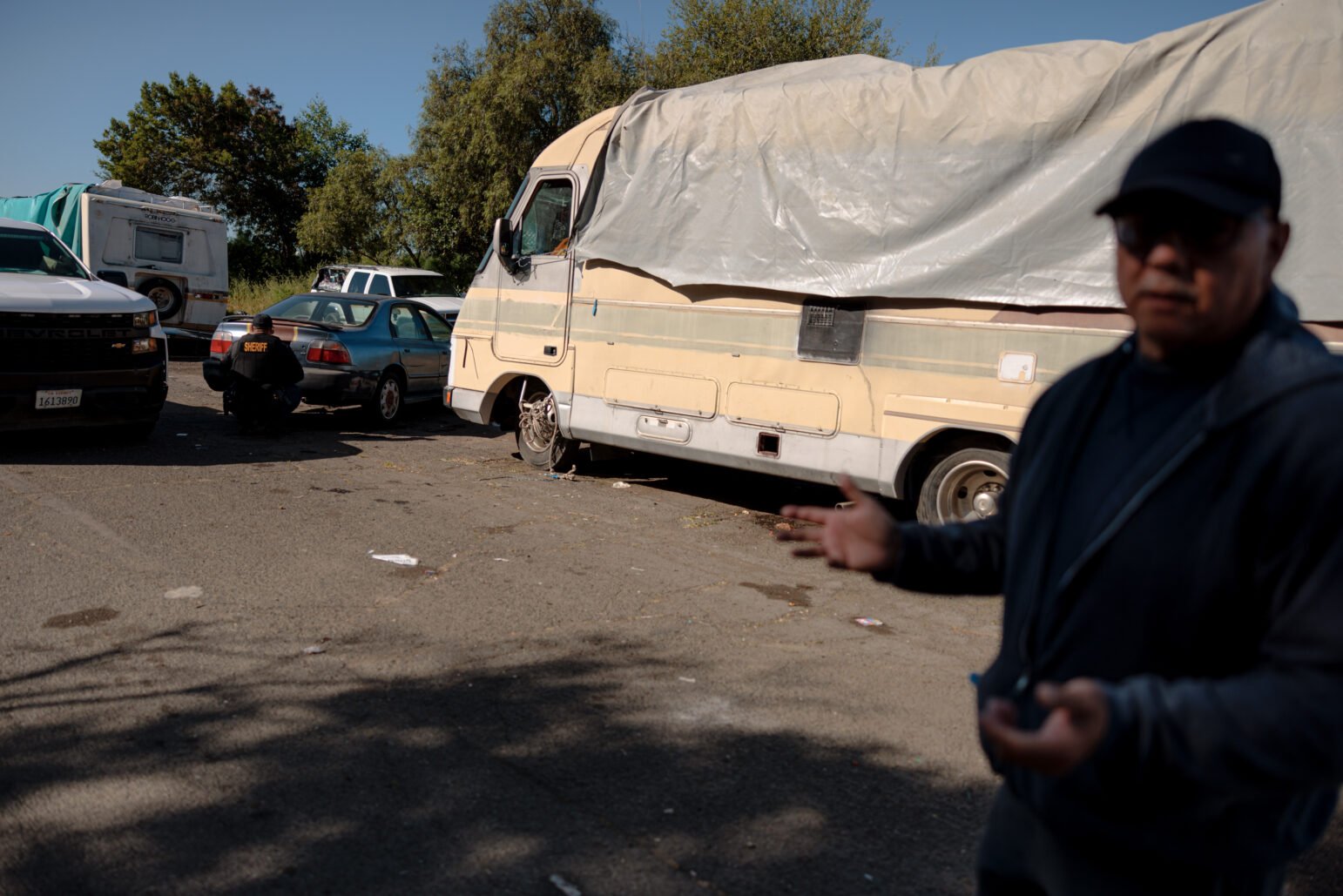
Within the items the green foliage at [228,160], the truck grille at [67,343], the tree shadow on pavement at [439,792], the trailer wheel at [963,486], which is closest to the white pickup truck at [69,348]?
the truck grille at [67,343]

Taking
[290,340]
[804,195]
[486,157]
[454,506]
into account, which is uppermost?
[486,157]

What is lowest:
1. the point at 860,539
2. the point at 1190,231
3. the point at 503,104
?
the point at 860,539

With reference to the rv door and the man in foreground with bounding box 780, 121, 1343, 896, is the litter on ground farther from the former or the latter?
the man in foreground with bounding box 780, 121, 1343, 896

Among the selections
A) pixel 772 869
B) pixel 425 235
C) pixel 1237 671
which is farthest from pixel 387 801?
pixel 425 235

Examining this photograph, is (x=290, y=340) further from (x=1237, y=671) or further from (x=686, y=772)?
(x=1237, y=671)

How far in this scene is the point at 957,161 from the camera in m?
7.25

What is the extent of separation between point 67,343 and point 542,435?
14.3 feet

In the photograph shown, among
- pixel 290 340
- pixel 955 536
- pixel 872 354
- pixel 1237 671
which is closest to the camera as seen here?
pixel 1237 671

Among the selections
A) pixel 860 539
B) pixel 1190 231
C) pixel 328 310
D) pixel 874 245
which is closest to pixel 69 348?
pixel 328 310

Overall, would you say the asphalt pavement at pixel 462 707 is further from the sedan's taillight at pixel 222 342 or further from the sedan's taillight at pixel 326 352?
the sedan's taillight at pixel 222 342

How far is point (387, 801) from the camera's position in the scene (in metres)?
3.67

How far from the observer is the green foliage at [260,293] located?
3241cm

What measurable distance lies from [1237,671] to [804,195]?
22.7 ft

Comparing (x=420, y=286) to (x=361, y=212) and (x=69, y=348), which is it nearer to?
(x=69, y=348)
